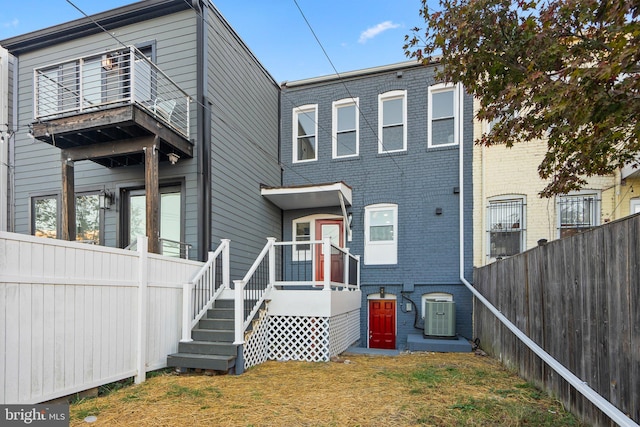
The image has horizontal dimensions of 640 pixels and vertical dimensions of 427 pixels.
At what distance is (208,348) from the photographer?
5723 millimetres

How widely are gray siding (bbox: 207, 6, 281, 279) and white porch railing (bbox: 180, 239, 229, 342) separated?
63cm

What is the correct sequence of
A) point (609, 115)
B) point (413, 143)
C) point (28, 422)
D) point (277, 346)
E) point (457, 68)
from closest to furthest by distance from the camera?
point (609, 115) < point (28, 422) < point (457, 68) < point (277, 346) < point (413, 143)

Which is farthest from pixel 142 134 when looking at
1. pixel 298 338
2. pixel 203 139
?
pixel 298 338

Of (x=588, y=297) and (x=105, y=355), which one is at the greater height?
(x=588, y=297)

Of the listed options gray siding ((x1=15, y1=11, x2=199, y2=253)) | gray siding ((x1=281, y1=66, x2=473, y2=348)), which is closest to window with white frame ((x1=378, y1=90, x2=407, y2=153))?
gray siding ((x1=281, y1=66, x2=473, y2=348))

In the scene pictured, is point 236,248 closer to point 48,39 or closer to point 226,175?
point 226,175

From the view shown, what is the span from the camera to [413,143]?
9914 millimetres

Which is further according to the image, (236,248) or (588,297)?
(236,248)

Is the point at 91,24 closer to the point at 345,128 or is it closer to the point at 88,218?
the point at 88,218

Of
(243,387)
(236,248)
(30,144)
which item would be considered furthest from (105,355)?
(30,144)

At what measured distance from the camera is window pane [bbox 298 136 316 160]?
422 inches

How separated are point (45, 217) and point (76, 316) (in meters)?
5.67

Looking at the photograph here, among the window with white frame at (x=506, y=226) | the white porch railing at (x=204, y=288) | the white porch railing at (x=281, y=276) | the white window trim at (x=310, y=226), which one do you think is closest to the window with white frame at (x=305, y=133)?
the white window trim at (x=310, y=226)

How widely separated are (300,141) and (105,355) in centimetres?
758
